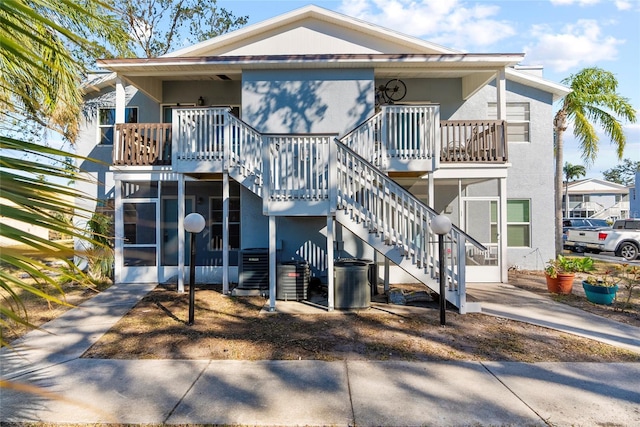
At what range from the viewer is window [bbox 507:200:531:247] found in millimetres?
11430

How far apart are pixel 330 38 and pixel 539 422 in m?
10.3

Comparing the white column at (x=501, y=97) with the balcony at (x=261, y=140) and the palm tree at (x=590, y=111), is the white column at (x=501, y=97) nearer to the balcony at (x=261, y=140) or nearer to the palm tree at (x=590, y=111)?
the balcony at (x=261, y=140)

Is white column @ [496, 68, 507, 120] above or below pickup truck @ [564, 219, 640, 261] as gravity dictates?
above

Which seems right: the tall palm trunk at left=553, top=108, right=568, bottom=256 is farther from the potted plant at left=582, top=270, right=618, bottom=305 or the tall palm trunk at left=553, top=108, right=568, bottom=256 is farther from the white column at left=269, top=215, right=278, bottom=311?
the white column at left=269, top=215, right=278, bottom=311

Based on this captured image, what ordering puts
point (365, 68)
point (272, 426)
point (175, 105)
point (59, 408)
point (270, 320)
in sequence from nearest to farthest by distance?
point (272, 426)
point (59, 408)
point (270, 320)
point (365, 68)
point (175, 105)

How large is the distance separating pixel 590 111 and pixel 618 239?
19.0 ft

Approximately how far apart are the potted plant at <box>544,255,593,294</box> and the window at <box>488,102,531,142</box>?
4.61 meters

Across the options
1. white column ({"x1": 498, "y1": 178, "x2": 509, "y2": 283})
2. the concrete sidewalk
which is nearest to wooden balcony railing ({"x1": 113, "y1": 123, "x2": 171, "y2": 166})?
the concrete sidewalk

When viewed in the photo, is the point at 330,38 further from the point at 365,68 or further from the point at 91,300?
the point at 91,300

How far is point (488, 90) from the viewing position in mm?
11570

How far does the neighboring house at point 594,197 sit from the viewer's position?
39.2m

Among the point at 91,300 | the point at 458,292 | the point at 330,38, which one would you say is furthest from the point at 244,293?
the point at 330,38

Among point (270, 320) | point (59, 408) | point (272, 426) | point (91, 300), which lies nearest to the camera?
point (272, 426)

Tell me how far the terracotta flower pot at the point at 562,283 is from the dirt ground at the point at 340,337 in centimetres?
110
